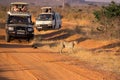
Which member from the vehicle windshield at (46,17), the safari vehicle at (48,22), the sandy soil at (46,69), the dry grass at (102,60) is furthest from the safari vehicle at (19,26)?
the vehicle windshield at (46,17)

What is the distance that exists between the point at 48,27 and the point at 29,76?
24863mm

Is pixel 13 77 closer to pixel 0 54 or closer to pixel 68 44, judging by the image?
pixel 0 54

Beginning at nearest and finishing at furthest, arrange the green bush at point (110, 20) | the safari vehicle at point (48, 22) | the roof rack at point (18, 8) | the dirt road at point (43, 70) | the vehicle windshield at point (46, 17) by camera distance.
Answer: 1. the dirt road at point (43, 70)
2. the green bush at point (110, 20)
3. the roof rack at point (18, 8)
4. the safari vehicle at point (48, 22)
5. the vehicle windshield at point (46, 17)

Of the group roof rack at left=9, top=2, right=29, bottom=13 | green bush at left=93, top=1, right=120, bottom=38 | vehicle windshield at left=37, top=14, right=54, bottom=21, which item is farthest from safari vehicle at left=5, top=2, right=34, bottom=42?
vehicle windshield at left=37, top=14, right=54, bottom=21

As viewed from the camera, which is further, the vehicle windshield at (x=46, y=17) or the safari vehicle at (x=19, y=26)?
the vehicle windshield at (x=46, y=17)

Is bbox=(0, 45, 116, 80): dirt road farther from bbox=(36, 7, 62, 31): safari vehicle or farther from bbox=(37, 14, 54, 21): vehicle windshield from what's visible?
bbox=(37, 14, 54, 21): vehicle windshield

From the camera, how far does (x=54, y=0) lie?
599 feet

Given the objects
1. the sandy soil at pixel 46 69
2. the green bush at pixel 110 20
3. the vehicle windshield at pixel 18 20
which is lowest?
the green bush at pixel 110 20

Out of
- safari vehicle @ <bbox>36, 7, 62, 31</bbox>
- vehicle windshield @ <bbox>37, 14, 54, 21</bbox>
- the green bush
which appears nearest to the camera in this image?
the green bush

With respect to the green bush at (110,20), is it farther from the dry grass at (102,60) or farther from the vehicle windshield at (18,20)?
the dry grass at (102,60)

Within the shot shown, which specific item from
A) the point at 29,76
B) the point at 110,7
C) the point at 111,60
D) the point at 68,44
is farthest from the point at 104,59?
the point at 110,7

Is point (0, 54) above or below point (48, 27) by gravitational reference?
above

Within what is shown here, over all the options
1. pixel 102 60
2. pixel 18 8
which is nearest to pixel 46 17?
pixel 18 8

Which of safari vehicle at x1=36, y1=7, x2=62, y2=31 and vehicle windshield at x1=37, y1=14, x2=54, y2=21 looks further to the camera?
vehicle windshield at x1=37, y1=14, x2=54, y2=21
